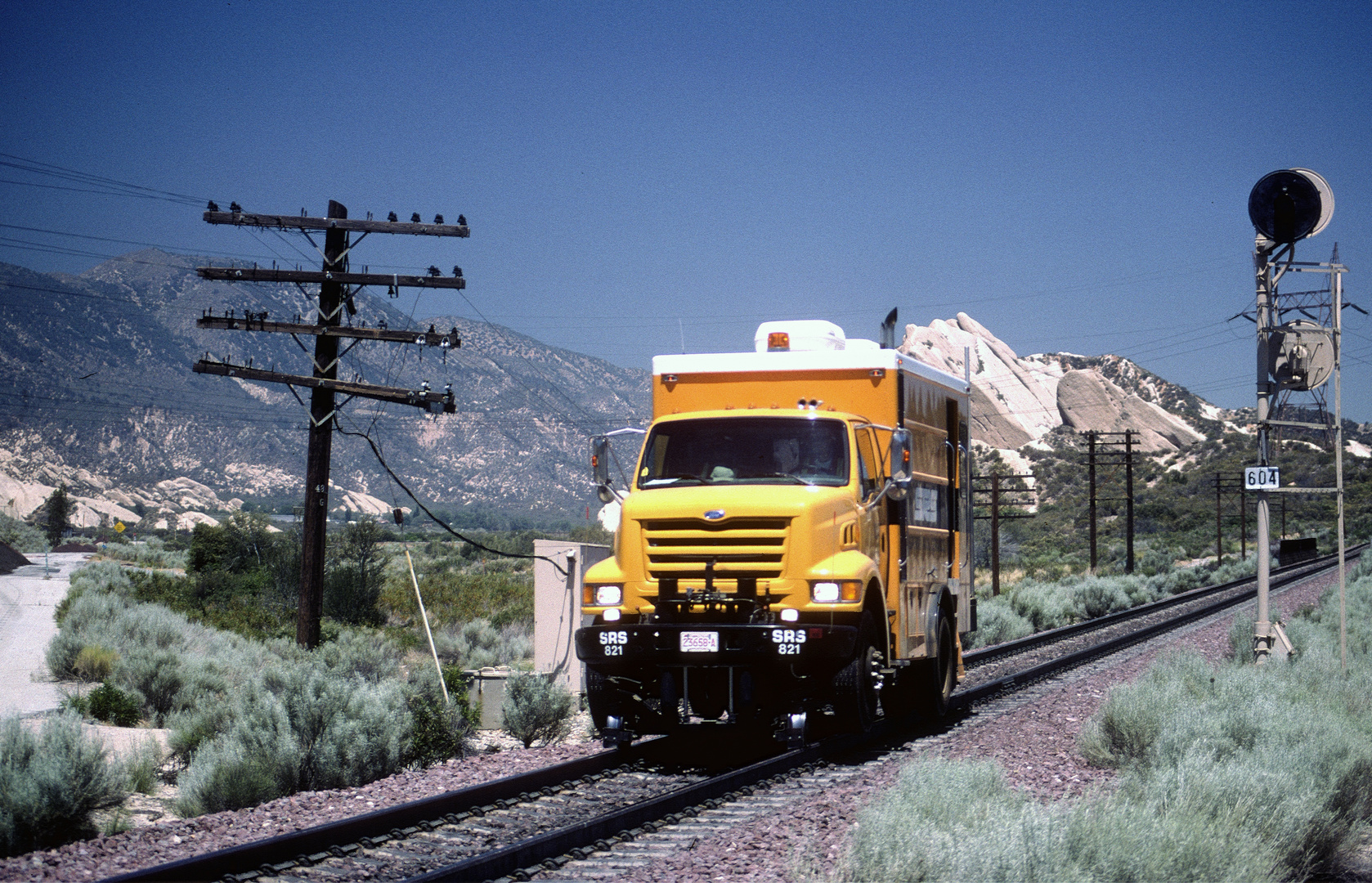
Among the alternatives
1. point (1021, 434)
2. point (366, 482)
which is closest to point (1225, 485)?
point (1021, 434)

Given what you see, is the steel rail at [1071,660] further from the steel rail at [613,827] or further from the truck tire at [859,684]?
the steel rail at [613,827]

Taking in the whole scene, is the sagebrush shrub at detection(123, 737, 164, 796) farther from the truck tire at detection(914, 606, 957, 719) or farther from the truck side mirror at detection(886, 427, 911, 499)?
the truck tire at detection(914, 606, 957, 719)

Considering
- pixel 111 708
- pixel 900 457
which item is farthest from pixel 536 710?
pixel 111 708

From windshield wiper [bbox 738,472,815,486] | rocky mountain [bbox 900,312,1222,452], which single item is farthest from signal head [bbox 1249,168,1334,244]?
rocky mountain [bbox 900,312,1222,452]

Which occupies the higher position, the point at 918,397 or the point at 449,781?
the point at 918,397

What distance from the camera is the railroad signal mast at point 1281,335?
16.6m

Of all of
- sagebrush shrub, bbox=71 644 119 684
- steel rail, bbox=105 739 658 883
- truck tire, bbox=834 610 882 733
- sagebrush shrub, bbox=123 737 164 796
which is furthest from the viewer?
sagebrush shrub, bbox=71 644 119 684

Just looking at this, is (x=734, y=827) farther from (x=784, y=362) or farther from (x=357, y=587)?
(x=357, y=587)

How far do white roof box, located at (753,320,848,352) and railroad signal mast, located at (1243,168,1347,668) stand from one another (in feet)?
21.3

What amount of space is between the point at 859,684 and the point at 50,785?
6.28m

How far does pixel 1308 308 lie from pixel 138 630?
20.0 m

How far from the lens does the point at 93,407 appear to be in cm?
17125

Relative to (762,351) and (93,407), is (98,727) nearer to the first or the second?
(762,351)

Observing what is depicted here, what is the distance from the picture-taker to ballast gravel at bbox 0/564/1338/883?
7543 millimetres
